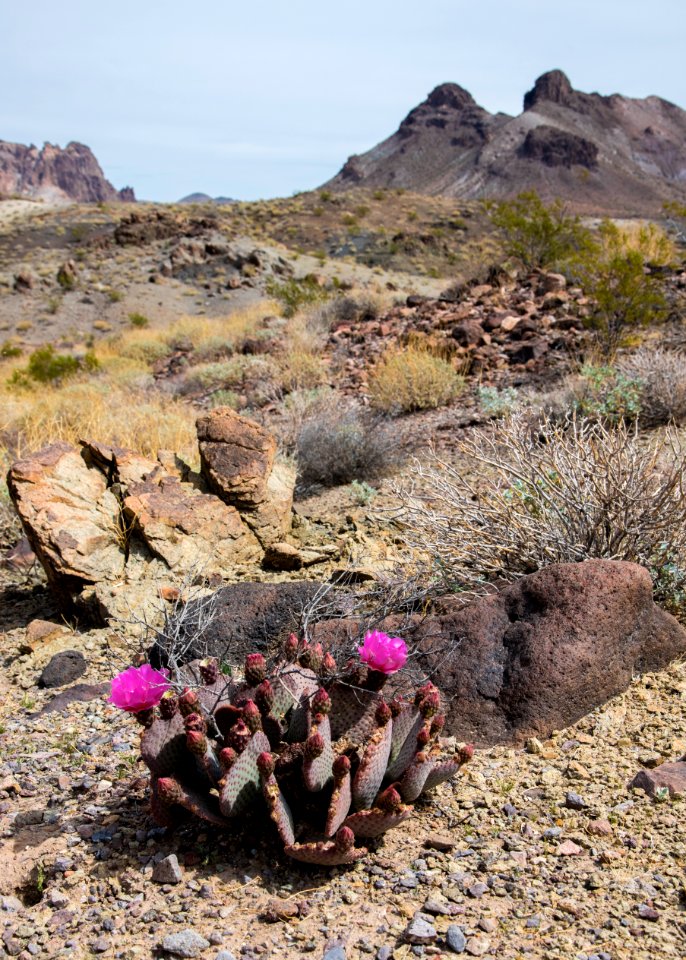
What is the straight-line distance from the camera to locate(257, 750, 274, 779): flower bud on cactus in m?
2.31

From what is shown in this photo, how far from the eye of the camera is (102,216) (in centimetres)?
4500

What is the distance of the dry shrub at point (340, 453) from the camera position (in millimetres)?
6855

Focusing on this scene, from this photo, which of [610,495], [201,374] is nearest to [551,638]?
[610,495]

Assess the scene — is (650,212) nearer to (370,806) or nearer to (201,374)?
(201,374)

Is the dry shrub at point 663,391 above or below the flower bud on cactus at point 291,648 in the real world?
above

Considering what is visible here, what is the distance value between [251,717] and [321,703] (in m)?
0.23

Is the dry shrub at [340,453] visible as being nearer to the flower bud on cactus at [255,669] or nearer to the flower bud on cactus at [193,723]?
the flower bud on cactus at [255,669]

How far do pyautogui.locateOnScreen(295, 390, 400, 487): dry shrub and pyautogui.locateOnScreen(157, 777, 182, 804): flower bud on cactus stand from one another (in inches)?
176

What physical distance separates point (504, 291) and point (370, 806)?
13281 millimetres

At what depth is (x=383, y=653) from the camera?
2.47 m

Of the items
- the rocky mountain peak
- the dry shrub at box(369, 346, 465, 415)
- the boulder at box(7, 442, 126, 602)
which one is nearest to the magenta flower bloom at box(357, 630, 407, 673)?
the boulder at box(7, 442, 126, 602)

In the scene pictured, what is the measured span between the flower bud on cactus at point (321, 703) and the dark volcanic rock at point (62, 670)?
6.54 feet

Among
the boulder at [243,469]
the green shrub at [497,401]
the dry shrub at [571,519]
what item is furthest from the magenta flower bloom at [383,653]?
the green shrub at [497,401]

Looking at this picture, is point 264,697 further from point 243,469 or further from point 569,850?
point 243,469
